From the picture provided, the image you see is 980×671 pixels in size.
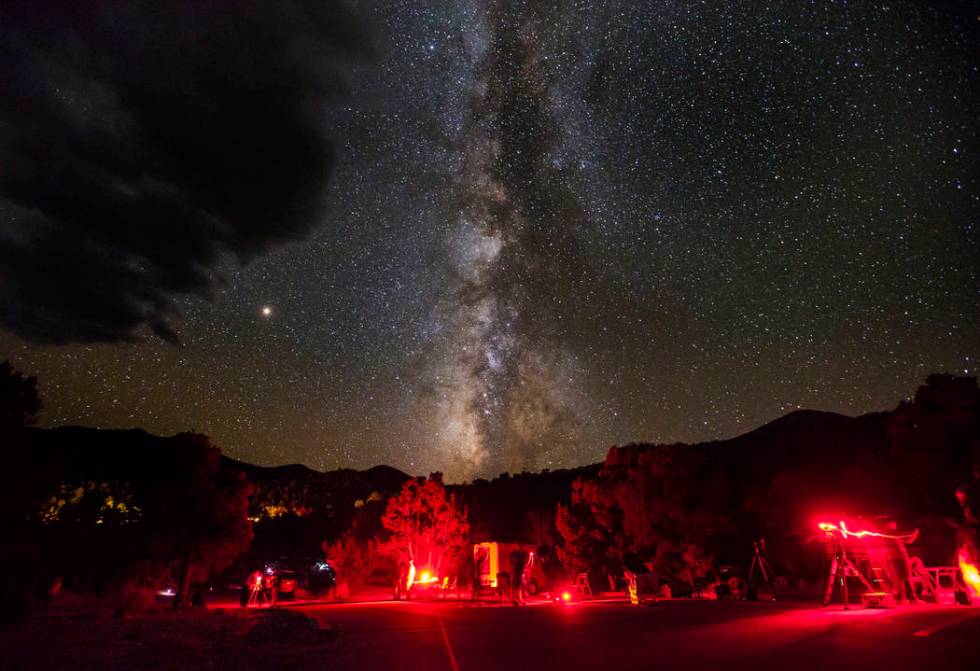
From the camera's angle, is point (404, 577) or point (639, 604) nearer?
point (639, 604)

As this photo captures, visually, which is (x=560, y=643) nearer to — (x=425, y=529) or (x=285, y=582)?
(x=285, y=582)

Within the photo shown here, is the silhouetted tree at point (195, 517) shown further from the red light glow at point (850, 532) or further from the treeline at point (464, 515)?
the red light glow at point (850, 532)

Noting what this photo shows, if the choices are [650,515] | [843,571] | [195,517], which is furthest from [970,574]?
[195,517]

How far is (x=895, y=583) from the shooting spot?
19.6m

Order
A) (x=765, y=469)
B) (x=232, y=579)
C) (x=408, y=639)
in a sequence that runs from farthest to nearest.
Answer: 1. (x=765, y=469)
2. (x=232, y=579)
3. (x=408, y=639)

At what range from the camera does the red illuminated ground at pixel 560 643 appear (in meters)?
9.44

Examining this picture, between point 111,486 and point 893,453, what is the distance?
49627mm

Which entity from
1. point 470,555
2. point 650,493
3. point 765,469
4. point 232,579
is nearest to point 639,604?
point 650,493

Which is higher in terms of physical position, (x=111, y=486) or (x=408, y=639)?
(x=111, y=486)

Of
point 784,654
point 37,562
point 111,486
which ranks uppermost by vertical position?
point 111,486

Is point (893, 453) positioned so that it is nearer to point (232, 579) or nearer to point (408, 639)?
point (408, 639)

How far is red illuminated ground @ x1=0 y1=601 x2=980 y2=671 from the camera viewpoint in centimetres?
944

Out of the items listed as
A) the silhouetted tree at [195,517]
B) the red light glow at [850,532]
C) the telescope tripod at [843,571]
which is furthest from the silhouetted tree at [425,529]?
the red light glow at [850,532]

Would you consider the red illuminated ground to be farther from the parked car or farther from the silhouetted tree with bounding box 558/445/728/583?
the silhouetted tree with bounding box 558/445/728/583
